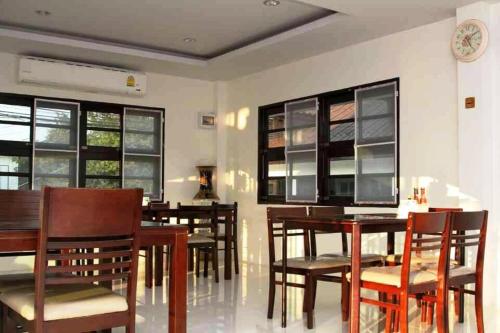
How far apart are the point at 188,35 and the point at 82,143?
2.22 meters

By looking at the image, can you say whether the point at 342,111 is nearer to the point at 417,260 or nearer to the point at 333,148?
the point at 333,148

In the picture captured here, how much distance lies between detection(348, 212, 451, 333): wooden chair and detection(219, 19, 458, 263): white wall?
2.21 m

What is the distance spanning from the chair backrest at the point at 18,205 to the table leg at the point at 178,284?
4.01 feet

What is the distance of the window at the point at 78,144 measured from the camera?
702 cm

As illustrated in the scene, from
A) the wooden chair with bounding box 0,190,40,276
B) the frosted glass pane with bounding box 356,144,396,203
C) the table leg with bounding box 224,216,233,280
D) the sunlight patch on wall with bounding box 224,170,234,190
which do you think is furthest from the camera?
the sunlight patch on wall with bounding box 224,170,234,190

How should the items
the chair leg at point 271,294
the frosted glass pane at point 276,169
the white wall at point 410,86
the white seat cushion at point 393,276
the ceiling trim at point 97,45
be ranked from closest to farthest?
the white seat cushion at point 393,276, the chair leg at point 271,294, the white wall at point 410,86, the ceiling trim at point 97,45, the frosted glass pane at point 276,169

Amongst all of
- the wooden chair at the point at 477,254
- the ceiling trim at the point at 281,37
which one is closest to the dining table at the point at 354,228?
the wooden chair at the point at 477,254

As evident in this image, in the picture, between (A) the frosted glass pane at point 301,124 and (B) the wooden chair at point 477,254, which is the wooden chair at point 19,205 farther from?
(A) the frosted glass pane at point 301,124

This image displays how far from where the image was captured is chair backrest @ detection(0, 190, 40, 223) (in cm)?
346

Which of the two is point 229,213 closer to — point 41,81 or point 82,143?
point 82,143

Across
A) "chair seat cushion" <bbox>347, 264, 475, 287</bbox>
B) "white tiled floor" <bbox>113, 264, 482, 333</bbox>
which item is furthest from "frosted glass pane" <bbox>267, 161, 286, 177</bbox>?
"chair seat cushion" <bbox>347, 264, 475, 287</bbox>

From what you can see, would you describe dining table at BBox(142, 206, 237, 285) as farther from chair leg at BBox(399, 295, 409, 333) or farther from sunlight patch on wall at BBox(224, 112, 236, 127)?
chair leg at BBox(399, 295, 409, 333)

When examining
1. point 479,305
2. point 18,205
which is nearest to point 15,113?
point 18,205

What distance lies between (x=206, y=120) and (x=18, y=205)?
517 cm
